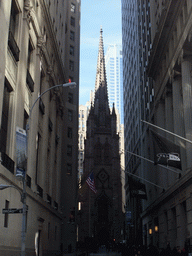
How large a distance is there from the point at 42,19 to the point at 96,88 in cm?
9863

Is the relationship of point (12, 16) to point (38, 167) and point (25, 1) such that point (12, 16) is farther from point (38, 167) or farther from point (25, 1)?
point (38, 167)

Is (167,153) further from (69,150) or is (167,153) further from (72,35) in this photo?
(72,35)

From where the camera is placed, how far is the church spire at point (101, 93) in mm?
122000

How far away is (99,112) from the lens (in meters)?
122

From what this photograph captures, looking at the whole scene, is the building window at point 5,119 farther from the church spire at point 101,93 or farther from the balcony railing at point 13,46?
the church spire at point 101,93

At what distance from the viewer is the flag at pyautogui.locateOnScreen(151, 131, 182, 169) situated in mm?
22719

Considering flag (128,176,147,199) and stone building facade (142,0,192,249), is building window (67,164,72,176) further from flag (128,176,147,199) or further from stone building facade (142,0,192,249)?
flag (128,176,147,199)

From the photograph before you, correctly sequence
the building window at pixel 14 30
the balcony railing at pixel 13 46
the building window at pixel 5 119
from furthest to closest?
the building window at pixel 14 30 → the balcony railing at pixel 13 46 → the building window at pixel 5 119

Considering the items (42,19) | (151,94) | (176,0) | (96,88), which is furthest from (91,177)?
(96,88)

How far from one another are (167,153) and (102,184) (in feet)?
292

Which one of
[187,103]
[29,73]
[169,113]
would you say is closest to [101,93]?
[169,113]

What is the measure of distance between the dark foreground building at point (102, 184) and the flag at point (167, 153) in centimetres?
7896

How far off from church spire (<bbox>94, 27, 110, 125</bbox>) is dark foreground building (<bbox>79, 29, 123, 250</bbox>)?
3533 mm

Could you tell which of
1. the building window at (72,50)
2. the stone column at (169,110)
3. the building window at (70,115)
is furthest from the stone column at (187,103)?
the building window at (72,50)
